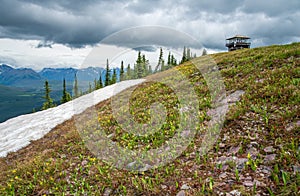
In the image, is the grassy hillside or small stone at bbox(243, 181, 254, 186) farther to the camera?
the grassy hillside

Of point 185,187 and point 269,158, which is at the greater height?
point 269,158

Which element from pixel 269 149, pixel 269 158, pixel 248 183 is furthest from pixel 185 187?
pixel 269 149

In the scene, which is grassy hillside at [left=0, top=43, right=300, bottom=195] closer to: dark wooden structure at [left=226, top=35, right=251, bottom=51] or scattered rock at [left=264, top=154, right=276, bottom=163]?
scattered rock at [left=264, top=154, right=276, bottom=163]

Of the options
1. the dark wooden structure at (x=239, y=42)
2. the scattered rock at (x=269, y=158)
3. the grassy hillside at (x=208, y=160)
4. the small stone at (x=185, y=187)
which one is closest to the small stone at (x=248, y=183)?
the grassy hillside at (x=208, y=160)

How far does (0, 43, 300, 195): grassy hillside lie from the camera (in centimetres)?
591

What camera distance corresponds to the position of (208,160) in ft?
23.6

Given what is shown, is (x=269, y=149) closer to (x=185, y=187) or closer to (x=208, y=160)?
(x=208, y=160)

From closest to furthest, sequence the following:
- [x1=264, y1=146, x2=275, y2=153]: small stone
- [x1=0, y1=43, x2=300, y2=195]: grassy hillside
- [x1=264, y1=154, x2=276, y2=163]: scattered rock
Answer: [x1=0, y1=43, x2=300, y2=195]: grassy hillside
[x1=264, y1=154, x2=276, y2=163]: scattered rock
[x1=264, y1=146, x2=275, y2=153]: small stone

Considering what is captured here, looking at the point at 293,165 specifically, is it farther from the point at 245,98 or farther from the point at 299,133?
the point at 245,98

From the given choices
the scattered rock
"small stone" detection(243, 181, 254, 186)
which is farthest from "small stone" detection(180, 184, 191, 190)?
the scattered rock

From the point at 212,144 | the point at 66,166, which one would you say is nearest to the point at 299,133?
the point at 212,144

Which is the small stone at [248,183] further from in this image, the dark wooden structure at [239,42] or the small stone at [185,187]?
the dark wooden structure at [239,42]

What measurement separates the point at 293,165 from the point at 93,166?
21.6ft

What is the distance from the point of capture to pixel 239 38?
5631cm
